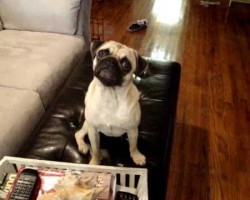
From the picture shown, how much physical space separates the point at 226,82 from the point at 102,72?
1.72 metres

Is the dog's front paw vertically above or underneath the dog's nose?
underneath

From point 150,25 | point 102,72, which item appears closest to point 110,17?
point 150,25

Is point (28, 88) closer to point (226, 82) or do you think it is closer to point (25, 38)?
point (25, 38)

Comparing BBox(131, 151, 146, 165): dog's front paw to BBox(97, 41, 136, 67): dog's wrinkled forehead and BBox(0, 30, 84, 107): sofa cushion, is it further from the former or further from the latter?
BBox(0, 30, 84, 107): sofa cushion

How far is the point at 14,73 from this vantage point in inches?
63.2

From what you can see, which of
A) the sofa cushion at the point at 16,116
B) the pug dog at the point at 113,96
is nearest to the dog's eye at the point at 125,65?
the pug dog at the point at 113,96

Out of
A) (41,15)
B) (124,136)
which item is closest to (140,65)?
(124,136)

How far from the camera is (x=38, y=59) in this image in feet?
5.69

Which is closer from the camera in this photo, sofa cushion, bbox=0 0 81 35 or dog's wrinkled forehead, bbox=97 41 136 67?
dog's wrinkled forehead, bbox=97 41 136 67

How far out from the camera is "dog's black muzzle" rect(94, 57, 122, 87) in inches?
39.7

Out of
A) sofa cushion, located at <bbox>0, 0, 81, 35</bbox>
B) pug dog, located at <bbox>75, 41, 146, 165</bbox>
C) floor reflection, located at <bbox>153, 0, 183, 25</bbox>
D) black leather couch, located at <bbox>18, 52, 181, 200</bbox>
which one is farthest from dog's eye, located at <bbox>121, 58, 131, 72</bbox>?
floor reflection, located at <bbox>153, 0, 183, 25</bbox>

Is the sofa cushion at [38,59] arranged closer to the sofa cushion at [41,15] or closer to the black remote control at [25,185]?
the sofa cushion at [41,15]

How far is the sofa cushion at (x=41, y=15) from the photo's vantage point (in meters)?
1.92

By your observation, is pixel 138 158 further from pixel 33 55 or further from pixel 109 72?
pixel 33 55
